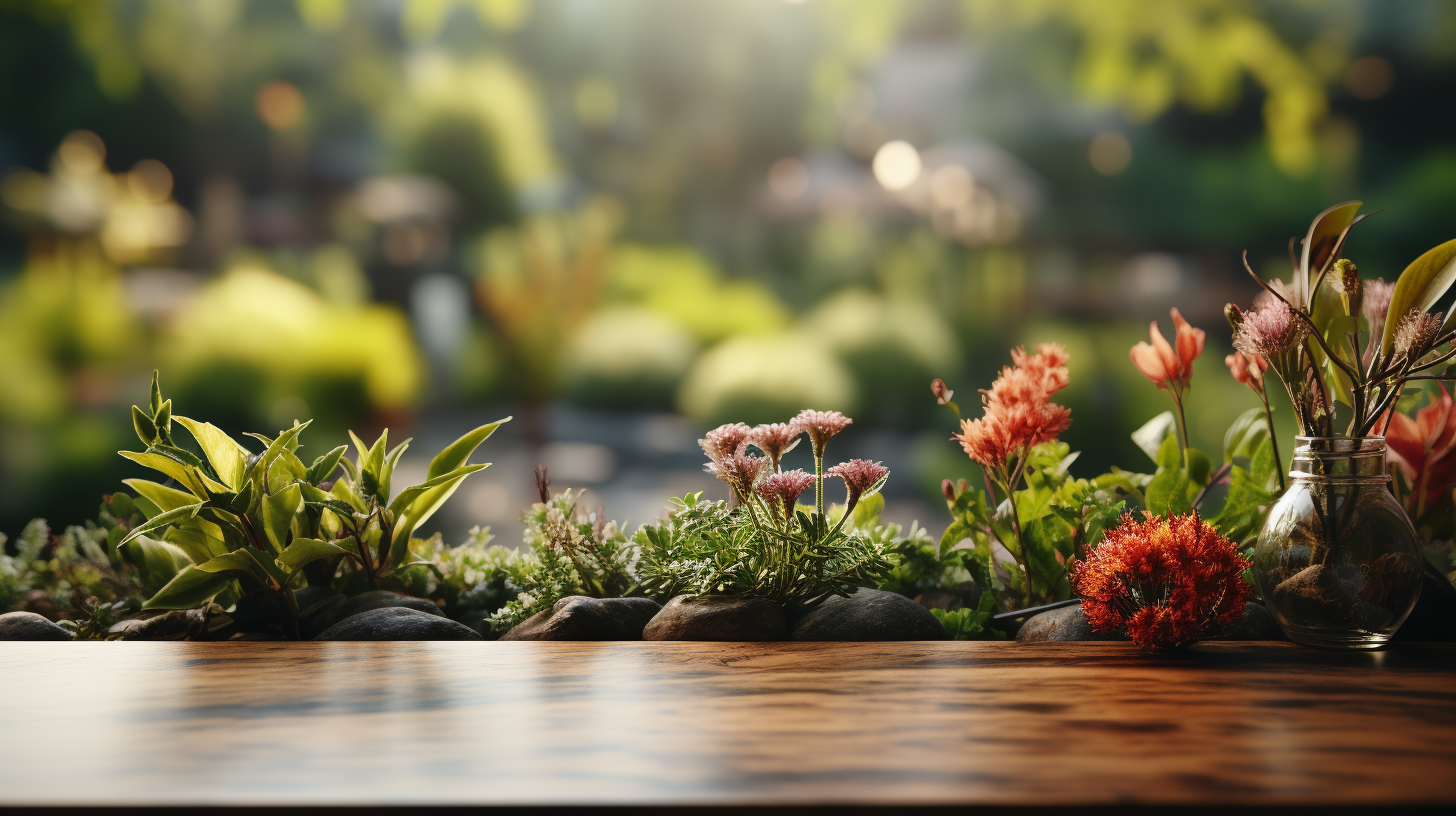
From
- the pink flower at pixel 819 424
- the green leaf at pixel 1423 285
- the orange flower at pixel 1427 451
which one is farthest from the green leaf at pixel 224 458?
the orange flower at pixel 1427 451

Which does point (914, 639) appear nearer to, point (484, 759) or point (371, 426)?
point (484, 759)

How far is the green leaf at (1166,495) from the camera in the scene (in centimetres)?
91

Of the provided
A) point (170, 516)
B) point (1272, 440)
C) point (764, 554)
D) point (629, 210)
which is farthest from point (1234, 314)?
point (629, 210)

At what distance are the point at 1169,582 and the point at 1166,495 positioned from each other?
0.67ft

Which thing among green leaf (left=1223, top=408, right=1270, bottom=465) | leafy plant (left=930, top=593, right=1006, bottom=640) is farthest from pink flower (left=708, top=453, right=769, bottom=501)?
green leaf (left=1223, top=408, right=1270, bottom=465)

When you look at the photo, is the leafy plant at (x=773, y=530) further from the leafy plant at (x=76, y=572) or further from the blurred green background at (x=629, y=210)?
the blurred green background at (x=629, y=210)

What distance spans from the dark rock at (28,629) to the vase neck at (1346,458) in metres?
1.30

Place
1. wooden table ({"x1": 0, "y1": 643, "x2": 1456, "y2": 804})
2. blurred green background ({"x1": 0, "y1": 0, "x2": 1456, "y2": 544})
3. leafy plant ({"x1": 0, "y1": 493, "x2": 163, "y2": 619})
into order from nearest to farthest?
wooden table ({"x1": 0, "y1": 643, "x2": 1456, "y2": 804}), leafy plant ({"x1": 0, "y1": 493, "x2": 163, "y2": 619}), blurred green background ({"x1": 0, "y1": 0, "x2": 1456, "y2": 544})

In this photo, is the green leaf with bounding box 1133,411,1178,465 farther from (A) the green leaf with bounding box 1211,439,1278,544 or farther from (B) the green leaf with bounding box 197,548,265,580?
(B) the green leaf with bounding box 197,548,265,580

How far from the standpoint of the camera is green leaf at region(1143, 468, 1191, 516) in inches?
35.8

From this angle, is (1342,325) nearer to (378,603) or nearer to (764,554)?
(764,554)

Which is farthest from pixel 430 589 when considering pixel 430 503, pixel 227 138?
pixel 227 138

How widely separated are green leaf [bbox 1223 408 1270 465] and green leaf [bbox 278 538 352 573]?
1.00 meters

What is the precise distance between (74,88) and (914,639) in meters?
2.04
